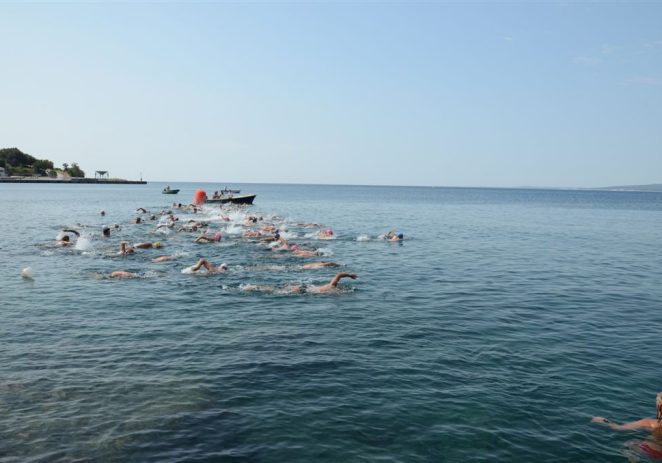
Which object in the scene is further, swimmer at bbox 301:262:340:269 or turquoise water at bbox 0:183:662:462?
swimmer at bbox 301:262:340:269

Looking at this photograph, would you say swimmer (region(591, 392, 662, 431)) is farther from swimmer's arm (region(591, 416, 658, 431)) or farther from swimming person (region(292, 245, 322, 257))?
swimming person (region(292, 245, 322, 257))

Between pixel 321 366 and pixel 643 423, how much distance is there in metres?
7.00

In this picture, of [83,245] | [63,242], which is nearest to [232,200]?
[63,242]

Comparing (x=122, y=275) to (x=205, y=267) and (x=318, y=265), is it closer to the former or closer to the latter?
(x=205, y=267)

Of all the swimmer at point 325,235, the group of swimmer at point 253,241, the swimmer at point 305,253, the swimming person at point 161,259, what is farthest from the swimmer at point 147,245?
the swimmer at point 325,235

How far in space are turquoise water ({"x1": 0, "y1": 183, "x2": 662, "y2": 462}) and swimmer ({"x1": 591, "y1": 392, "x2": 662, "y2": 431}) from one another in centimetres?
26

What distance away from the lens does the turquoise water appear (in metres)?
8.84

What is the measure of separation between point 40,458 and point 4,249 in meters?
28.8

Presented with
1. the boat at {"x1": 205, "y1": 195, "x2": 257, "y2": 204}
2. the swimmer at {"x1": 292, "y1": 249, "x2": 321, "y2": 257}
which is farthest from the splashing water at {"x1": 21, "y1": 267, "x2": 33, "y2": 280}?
the boat at {"x1": 205, "y1": 195, "x2": 257, "y2": 204}

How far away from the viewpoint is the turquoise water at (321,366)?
8.84 meters

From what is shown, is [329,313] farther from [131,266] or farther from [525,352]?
[131,266]

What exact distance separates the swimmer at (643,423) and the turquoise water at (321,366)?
26 centimetres

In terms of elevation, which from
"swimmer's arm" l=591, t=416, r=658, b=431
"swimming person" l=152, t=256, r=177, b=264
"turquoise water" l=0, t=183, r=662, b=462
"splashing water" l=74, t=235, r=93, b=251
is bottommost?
"splashing water" l=74, t=235, r=93, b=251

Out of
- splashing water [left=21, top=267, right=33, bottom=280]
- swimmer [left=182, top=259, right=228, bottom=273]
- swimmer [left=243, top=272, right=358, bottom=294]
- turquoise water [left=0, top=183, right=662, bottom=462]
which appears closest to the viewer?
turquoise water [left=0, top=183, right=662, bottom=462]
